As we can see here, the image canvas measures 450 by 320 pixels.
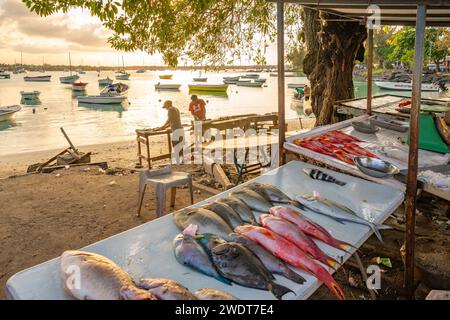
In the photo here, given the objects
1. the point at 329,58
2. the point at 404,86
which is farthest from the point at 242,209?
the point at 404,86

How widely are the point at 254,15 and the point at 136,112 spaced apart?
1248 inches

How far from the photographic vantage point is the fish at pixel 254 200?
3145mm

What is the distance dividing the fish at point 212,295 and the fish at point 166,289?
0.12 feet

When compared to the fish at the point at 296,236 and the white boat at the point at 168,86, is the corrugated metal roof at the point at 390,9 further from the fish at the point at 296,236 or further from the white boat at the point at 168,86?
the white boat at the point at 168,86

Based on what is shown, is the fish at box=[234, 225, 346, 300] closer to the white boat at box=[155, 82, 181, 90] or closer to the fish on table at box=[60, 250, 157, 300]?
the fish on table at box=[60, 250, 157, 300]

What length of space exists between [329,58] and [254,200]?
746 cm

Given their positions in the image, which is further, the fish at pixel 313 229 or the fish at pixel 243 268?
the fish at pixel 313 229

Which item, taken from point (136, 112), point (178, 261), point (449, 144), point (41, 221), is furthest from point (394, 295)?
point (136, 112)

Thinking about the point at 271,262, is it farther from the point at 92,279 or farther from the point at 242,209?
the point at 92,279

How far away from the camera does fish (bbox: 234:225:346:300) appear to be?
218cm

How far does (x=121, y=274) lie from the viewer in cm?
202

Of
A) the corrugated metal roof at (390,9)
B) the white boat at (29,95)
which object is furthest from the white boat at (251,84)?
the corrugated metal roof at (390,9)

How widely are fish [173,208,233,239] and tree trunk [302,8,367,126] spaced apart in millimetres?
7433
